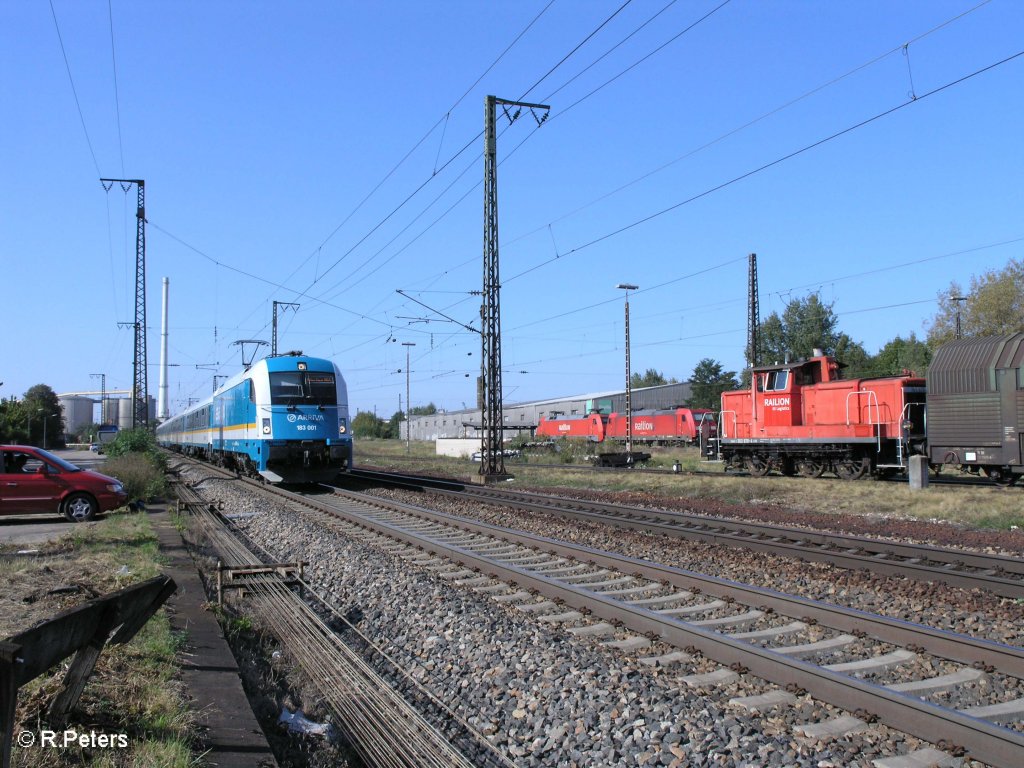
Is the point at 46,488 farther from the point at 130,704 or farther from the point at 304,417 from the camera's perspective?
the point at 130,704

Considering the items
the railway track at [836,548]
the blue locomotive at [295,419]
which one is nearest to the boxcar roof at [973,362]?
the railway track at [836,548]

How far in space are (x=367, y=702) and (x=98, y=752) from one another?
1.80 metres

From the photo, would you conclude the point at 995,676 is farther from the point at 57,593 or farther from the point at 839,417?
the point at 839,417

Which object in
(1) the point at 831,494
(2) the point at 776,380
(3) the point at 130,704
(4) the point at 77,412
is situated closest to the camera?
(3) the point at 130,704

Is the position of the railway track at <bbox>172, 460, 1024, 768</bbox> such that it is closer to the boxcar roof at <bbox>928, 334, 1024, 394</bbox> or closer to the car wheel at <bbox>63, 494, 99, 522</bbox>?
the car wheel at <bbox>63, 494, 99, 522</bbox>

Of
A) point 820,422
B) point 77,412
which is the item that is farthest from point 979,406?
point 77,412

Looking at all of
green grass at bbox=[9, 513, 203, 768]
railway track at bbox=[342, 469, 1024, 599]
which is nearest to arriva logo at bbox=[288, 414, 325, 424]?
railway track at bbox=[342, 469, 1024, 599]

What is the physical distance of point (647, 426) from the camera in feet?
167

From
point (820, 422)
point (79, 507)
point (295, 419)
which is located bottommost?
point (79, 507)

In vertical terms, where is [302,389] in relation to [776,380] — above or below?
below

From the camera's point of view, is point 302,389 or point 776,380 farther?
point 776,380

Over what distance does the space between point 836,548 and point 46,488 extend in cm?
Answer: 1328

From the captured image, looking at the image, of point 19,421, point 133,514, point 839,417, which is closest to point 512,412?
point 19,421

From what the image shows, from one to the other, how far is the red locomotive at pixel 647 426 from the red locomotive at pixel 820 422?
61.4 ft
